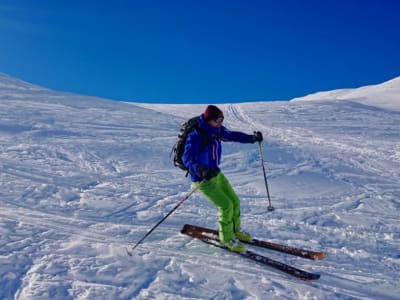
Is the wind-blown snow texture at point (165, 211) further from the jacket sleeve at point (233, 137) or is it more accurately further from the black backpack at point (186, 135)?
the jacket sleeve at point (233, 137)

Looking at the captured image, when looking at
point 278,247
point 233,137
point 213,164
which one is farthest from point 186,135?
point 278,247

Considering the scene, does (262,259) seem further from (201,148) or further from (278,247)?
(201,148)

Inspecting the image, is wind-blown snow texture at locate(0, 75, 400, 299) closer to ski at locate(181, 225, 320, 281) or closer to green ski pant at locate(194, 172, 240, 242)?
ski at locate(181, 225, 320, 281)

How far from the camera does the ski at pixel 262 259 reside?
16.6 feet

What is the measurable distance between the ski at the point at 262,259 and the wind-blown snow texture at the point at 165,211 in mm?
91

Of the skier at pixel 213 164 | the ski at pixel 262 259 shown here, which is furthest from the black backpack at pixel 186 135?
the ski at pixel 262 259

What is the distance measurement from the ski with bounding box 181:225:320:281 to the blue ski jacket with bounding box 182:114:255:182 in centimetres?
93

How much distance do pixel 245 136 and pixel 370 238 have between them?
2.47 m

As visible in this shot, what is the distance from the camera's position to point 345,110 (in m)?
22.2

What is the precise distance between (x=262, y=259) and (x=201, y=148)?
1.61 meters

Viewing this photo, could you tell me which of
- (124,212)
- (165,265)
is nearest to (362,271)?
(165,265)

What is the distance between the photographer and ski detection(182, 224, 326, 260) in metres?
5.74

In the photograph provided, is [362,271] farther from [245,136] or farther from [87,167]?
[87,167]

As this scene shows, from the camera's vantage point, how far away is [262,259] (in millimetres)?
5520
